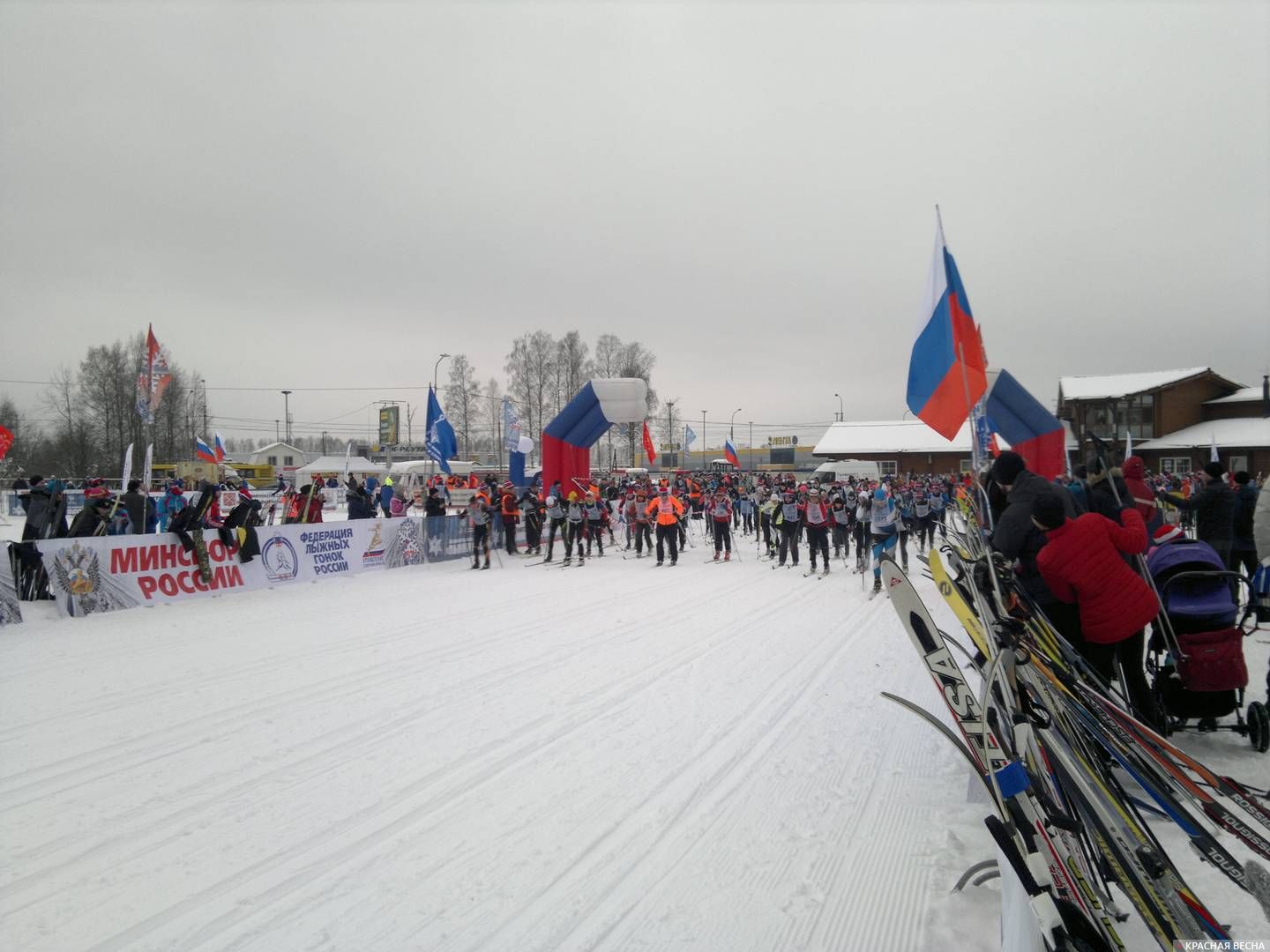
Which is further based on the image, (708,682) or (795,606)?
(795,606)

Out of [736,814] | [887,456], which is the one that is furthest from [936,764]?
[887,456]

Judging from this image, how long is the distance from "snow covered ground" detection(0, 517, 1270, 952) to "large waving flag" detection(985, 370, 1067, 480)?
1263cm

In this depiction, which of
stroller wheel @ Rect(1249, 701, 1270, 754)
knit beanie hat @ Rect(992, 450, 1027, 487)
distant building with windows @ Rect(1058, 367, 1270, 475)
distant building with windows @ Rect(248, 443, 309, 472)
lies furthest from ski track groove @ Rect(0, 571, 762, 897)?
distant building with windows @ Rect(248, 443, 309, 472)

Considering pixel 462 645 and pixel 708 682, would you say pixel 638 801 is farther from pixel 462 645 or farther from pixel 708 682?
pixel 462 645

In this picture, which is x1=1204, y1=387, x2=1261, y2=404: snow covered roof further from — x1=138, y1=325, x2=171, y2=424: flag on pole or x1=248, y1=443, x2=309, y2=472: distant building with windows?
x1=248, y1=443, x2=309, y2=472: distant building with windows

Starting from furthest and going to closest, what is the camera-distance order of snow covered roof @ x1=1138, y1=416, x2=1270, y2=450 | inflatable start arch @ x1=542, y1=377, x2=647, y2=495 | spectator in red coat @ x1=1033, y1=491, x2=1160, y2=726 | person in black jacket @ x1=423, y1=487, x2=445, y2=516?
snow covered roof @ x1=1138, y1=416, x2=1270, y2=450, inflatable start arch @ x1=542, y1=377, x2=647, y2=495, person in black jacket @ x1=423, y1=487, x2=445, y2=516, spectator in red coat @ x1=1033, y1=491, x2=1160, y2=726

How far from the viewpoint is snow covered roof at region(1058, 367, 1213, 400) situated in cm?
4231

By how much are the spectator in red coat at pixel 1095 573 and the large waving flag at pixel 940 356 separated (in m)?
3.98

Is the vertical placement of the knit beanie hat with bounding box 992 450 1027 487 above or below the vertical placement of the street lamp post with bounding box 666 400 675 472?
below

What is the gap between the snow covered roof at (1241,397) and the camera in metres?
42.1

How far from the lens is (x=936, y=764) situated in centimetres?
473

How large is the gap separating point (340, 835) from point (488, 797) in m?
0.86

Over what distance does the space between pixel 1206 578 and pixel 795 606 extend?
6.31 metres

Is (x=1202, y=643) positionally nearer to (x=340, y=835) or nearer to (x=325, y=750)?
(x=340, y=835)
